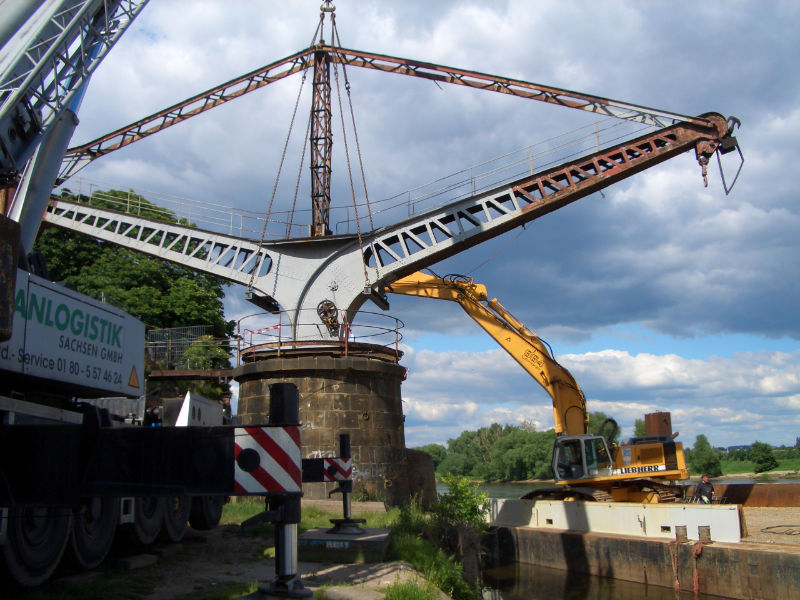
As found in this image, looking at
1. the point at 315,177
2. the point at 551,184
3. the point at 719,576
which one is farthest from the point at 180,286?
the point at 719,576

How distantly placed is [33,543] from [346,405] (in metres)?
10.8

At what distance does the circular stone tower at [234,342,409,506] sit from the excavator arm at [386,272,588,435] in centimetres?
398

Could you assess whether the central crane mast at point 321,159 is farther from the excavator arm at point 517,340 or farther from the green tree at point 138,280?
the green tree at point 138,280

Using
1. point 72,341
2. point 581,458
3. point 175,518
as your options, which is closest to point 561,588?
point 581,458

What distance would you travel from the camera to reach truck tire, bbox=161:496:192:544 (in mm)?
9602

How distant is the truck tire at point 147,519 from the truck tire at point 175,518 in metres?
0.16

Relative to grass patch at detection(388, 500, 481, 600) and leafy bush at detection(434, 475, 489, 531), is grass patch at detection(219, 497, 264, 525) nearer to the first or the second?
grass patch at detection(388, 500, 481, 600)

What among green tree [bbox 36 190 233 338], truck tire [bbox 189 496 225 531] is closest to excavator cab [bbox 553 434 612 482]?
A: truck tire [bbox 189 496 225 531]

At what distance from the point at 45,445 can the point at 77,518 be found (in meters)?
3.00

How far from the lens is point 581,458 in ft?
61.3

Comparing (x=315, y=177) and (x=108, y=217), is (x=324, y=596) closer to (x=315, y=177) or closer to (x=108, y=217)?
(x=315, y=177)

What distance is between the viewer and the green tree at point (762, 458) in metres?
88.1

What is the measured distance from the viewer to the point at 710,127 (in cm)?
1848

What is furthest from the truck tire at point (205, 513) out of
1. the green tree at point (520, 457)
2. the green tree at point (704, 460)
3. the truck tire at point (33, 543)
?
the green tree at point (704, 460)
